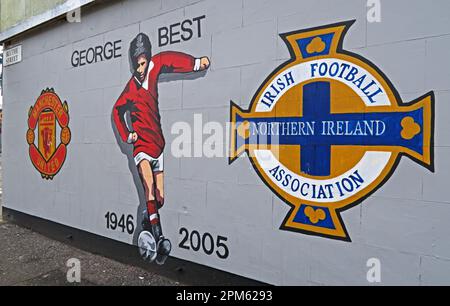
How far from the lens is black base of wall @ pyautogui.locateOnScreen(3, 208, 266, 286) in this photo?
3314mm

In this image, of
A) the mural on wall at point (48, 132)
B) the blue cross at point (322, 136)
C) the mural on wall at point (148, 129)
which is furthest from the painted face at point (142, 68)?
the blue cross at point (322, 136)

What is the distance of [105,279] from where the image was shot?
148 inches

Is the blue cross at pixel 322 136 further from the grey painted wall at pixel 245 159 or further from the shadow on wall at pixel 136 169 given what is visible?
the shadow on wall at pixel 136 169

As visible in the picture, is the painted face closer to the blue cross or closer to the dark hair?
the dark hair

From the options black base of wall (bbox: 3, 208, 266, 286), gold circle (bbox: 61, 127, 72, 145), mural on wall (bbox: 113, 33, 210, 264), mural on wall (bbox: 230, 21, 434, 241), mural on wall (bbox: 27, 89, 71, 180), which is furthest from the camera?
mural on wall (bbox: 27, 89, 71, 180)

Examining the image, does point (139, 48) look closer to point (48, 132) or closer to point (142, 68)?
point (142, 68)

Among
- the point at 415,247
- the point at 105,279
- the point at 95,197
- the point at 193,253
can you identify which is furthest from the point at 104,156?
the point at 415,247

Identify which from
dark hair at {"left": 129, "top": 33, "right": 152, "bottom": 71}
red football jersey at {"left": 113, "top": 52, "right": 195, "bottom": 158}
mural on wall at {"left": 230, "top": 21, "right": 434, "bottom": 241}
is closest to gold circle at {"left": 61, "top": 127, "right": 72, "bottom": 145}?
red football jersey at {"left": 113, "top": 52, "right": 195, "bottom": 158}

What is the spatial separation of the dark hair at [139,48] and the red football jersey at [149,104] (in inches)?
5.0

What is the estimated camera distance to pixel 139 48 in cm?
398

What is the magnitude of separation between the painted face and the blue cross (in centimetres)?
169

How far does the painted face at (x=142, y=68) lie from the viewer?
12.9 feet
